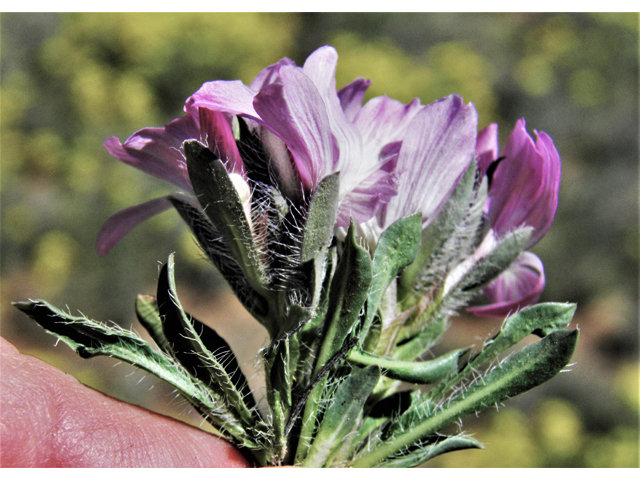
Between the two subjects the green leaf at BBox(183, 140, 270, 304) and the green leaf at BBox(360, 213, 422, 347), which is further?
the green leaf at BBox(360, 213, 422, 347)

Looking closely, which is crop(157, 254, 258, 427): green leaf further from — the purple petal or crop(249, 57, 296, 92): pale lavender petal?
the purple petal

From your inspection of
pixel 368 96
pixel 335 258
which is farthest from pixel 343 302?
pixel 368 96

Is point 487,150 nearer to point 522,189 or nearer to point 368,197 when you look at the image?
point 522,189

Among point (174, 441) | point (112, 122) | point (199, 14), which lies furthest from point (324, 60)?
point (199, 14)

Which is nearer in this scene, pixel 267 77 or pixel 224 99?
pixel 224 99

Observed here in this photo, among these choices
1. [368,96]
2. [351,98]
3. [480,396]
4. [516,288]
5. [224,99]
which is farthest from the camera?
[368,96]

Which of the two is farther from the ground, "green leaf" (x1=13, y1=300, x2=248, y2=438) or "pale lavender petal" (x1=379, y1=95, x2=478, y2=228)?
"pale lavender petal" (x1=379, y1=95, x2=478, y2=228)

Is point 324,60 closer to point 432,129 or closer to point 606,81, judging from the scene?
point 432,129

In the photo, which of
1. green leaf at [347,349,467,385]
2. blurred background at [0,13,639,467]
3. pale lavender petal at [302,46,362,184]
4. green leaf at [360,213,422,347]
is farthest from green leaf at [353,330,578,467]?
blurred background at [0,13,639,467]
